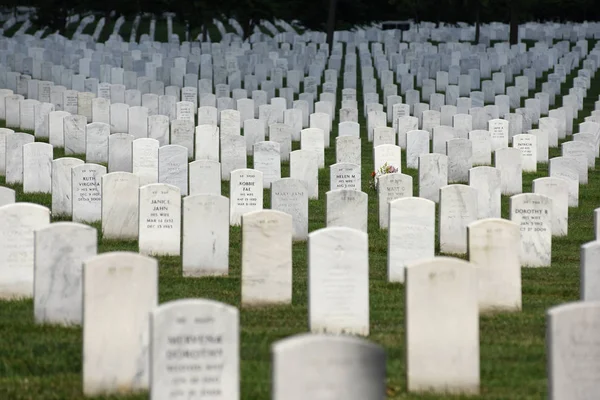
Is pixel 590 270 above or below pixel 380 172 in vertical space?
below

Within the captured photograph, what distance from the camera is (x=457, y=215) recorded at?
15.1 metres

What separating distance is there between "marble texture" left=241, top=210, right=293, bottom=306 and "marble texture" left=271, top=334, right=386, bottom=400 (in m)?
4.95

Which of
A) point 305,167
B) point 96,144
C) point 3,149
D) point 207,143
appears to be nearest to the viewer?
point 305,167

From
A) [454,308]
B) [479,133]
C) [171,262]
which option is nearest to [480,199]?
[171,262]

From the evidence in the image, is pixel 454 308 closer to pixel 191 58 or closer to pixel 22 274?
pixel 22 274

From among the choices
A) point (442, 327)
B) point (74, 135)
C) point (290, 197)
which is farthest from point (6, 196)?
point (74, 135)

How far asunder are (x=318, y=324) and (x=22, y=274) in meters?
3.06

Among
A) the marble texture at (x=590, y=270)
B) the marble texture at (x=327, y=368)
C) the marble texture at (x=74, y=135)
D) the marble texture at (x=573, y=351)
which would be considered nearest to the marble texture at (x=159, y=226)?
the marble texture at (x=590, y=270)

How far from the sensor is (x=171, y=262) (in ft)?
47.0

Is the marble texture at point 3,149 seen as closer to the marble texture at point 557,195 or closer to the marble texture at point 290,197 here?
the marble texture at point 290,197

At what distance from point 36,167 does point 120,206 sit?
11.0 feet

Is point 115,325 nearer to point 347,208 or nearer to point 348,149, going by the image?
point 347,208

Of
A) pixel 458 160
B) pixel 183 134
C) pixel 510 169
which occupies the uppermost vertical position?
pixel 183 134

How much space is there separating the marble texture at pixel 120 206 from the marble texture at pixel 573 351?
872 cm
